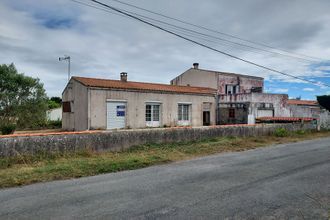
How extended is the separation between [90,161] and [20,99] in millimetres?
15536

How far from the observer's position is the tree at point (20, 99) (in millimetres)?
20156

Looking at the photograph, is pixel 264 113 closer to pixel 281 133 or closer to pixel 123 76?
pixel 281 133

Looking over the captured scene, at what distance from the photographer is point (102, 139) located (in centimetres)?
1020

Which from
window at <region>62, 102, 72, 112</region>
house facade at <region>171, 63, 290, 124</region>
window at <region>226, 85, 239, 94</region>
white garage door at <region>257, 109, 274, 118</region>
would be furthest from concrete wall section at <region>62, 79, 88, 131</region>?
window at <region>226, 85, 239, 94</region>

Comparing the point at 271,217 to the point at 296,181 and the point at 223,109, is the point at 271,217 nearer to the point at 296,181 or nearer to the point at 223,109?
the point at 296,181

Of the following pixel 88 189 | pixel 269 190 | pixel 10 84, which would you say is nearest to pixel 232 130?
pixel 269 190

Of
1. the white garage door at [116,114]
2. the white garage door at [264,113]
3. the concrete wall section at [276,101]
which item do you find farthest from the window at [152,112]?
the white garage door at [264,113]

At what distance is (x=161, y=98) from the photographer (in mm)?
22781

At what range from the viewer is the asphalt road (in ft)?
13.9

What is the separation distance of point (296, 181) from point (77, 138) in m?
7.06

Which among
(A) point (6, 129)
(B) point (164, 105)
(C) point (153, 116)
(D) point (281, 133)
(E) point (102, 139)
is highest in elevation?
(B) point (164, 105)

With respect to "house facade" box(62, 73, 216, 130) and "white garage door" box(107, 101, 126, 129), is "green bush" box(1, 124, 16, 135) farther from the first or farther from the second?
"white garage door" box(107, 101, 126, 129)

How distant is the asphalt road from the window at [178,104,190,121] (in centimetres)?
1639

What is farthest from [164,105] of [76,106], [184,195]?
[184,195]
